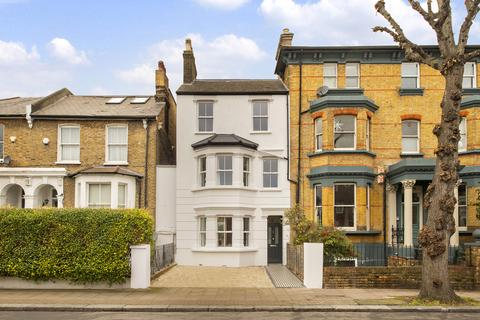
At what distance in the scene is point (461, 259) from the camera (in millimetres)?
19672

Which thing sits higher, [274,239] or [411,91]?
[411,91]

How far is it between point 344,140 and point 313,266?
949cm

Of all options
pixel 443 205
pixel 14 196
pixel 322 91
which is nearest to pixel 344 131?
pixel 322 91

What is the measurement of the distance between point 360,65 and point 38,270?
17958 millimetres

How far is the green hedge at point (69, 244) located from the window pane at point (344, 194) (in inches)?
437

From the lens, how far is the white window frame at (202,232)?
1072 inches

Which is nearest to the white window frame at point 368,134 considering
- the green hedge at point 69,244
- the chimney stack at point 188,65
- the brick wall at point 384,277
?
the brick wall at point 384,277

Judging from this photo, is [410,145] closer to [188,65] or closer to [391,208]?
[391,208]

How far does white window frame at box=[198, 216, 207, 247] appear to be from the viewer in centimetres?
2722

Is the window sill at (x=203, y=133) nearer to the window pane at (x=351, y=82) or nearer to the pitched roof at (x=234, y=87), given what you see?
the pitched roof at (x=234, y=87)

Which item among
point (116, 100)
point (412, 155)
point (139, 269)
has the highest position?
point (116, 100)

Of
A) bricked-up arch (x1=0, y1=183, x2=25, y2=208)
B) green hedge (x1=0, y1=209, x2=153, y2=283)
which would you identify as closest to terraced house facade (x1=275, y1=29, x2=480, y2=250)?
green hedge (x1=0, y1=209, x2=153, y2=283)

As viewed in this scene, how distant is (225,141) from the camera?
87.4 feet

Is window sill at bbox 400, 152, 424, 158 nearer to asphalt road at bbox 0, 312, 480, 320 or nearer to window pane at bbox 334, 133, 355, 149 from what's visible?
window pane at bbox 334, 133, 355, 149
